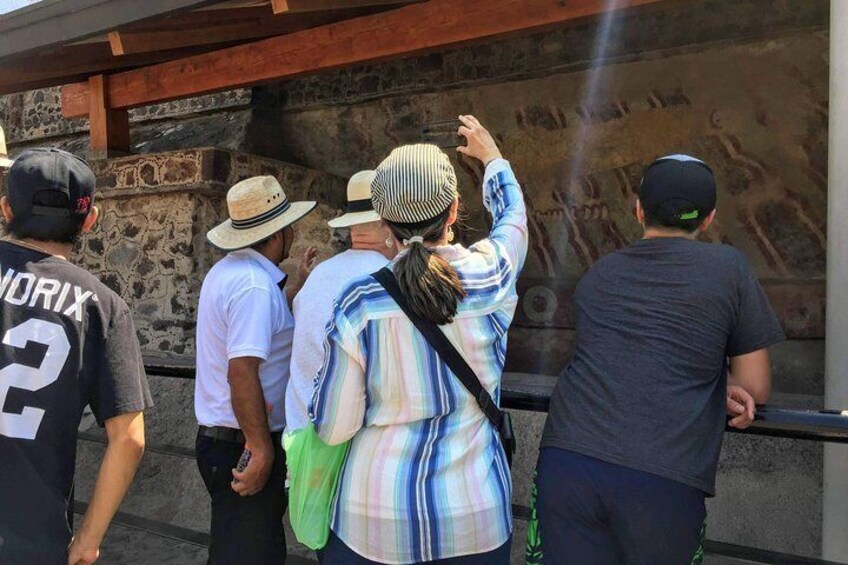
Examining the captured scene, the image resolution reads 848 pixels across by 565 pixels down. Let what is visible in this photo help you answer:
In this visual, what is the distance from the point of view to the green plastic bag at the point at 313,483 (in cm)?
167

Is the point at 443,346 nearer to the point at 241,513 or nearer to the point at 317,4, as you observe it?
the point at 241,513

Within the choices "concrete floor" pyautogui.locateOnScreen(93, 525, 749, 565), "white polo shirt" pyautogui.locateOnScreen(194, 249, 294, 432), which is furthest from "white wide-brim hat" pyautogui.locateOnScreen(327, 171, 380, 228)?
"concrete floor" pyautogui.locateOnScreen(93, 525, 749, 565)

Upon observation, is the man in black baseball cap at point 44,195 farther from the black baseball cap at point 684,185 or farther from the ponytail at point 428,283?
the black baseball cap at point 684,185

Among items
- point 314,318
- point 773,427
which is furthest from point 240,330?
point 773,427

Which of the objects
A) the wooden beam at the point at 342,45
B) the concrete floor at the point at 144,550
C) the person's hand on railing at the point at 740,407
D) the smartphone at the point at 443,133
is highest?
the wooden beam at the point at 342,45

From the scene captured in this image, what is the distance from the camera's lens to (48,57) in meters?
5.48

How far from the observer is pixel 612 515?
5.19 ft

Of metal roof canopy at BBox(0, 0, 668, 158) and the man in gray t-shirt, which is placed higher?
metal roof canopy at BBox(0, 0, 668, 158)

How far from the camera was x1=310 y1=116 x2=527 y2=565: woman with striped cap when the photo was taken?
1.56 metres

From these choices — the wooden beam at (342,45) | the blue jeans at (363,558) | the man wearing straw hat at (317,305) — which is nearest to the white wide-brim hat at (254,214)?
the man wearing straw hat at (317,305)

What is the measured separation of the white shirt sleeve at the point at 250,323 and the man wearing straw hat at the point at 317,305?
0.55ft

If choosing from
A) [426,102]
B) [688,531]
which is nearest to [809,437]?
[688,531]

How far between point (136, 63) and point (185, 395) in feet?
10.5

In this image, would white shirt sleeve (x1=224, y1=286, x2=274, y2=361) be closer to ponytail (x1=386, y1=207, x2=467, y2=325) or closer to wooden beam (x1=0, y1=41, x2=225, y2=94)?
ponytail (x1=386, y1=207, x2=467, y2=325)
